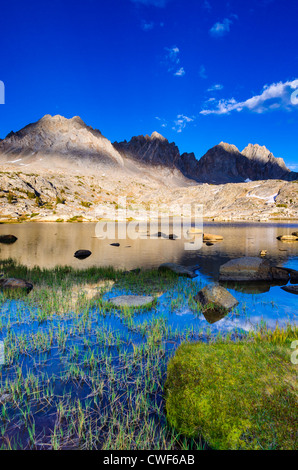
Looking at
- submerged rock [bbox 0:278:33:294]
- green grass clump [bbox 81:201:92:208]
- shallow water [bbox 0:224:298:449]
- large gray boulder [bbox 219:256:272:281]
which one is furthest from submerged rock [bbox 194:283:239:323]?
green grass clump [bbox 81:201:92:208]

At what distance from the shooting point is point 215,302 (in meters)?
11.6

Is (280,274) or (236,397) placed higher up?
(236,397)

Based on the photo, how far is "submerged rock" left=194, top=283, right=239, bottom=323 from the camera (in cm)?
1072

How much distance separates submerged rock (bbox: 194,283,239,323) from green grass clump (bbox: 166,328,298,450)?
4.86 m

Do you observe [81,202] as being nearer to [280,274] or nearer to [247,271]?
[247,271]

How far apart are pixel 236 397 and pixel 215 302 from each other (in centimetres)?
735

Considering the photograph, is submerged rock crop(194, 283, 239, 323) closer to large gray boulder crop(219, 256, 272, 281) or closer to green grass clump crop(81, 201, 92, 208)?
large gray boulder crop(219, 256, 272, 281)

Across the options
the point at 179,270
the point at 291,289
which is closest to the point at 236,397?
the point at 291,289

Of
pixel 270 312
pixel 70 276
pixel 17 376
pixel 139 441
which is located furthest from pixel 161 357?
pixel 70 276

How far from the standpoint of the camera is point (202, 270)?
22.5 m

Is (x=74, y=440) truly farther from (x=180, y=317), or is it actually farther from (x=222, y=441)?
(x=180, y=317)

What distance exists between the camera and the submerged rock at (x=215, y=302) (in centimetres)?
1072

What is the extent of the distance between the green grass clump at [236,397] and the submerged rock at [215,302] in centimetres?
486

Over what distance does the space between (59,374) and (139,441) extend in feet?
10.1
